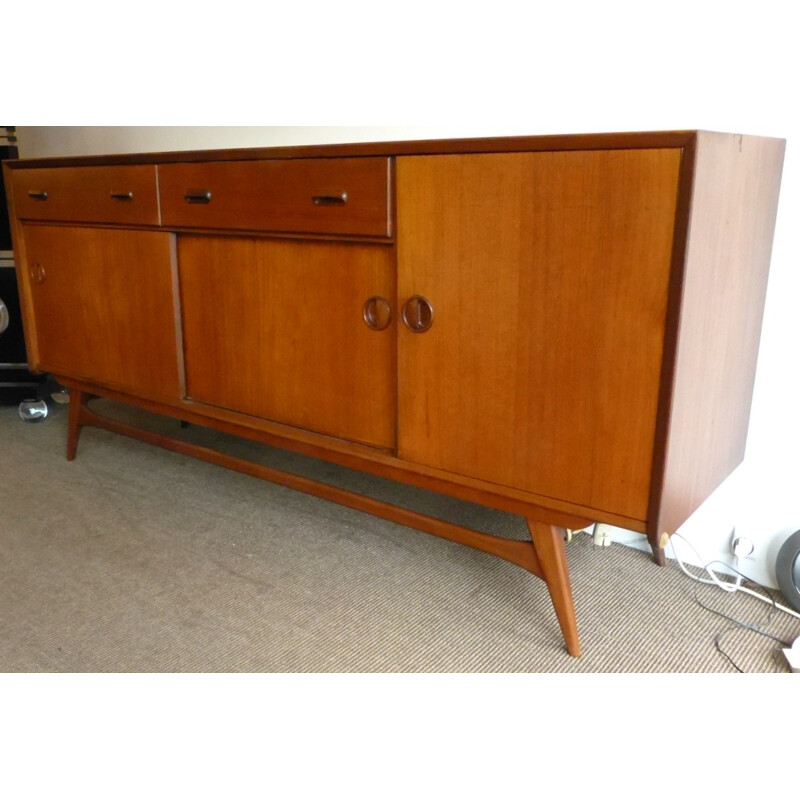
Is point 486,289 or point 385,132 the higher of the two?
point 385,132

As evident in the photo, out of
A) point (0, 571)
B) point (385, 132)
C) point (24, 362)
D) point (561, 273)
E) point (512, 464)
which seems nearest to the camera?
point (561, 273)

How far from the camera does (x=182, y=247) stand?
164 cm

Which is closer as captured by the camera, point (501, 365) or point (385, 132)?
point (501, 365)

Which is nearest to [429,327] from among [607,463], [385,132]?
[607,463]

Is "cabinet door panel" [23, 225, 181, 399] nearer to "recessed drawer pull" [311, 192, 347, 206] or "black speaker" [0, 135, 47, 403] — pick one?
"recessed drawer pull" [311, 192, 347, 206]

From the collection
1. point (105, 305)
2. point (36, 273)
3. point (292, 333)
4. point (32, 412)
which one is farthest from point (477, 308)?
point (32, 412)

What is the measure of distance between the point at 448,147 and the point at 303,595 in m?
0.88

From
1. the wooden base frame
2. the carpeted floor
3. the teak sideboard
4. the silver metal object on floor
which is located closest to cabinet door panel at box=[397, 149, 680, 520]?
the teak sideboard

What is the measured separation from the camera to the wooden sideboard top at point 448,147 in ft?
3.21

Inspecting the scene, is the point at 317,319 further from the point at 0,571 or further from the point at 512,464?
the point at 0,571

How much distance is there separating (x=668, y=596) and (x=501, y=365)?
631 millimetres

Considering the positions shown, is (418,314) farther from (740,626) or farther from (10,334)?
(10,334)

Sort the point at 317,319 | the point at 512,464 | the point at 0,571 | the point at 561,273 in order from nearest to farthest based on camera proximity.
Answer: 1. the point at 561,273
2. the point at 512,464
3. the point at 317,319
4. the point at 0,571

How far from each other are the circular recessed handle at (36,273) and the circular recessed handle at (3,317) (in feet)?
2.26
